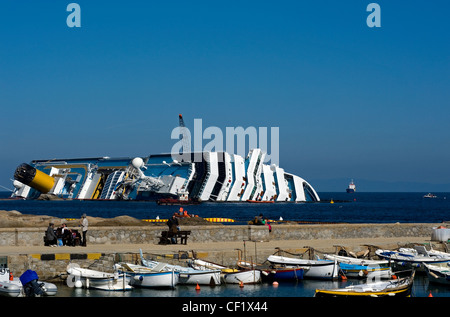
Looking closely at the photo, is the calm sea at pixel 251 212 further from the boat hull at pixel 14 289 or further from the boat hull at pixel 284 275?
the boat hull at pixel 14 289

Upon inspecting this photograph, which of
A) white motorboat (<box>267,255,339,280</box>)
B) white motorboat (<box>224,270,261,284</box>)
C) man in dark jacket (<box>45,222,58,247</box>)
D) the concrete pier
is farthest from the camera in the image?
man in dark jacket (<box>45,222,58,247</box>)

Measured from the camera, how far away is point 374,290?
57.4 ft

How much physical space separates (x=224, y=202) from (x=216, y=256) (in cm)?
9417

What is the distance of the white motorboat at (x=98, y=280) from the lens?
65.6 ft

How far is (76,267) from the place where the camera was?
20.8m

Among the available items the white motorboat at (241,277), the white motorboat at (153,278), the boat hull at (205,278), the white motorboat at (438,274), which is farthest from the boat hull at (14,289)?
the white motorboat at (438,274)

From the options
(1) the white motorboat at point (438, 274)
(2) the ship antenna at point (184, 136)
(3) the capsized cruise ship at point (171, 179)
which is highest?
(2) the ship antenna at point (184, 136)

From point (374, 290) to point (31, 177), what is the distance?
87922 mm

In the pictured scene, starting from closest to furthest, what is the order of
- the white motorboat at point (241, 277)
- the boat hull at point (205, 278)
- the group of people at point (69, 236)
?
1. the boat hull at point (205, 278)
2. the white motorboat at point (241, 277)
3. the group of people at point (69, 236)

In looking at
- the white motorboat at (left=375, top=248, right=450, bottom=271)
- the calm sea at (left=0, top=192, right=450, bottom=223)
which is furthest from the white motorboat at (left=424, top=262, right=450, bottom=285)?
the calm sea at (left=0, top=192, right=450, bottom=223)

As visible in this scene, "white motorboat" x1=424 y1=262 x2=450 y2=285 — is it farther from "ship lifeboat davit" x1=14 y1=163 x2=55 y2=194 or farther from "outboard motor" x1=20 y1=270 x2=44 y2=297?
"ship lifeboat davit" x1=14 y1=163 x2=55 y2=194

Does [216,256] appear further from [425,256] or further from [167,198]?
[167,198]

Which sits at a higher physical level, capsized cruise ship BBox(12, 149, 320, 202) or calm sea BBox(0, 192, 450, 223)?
capsized cruise ship BBox(12, 149, 320, 202)

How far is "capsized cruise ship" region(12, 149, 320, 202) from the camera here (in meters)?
111
